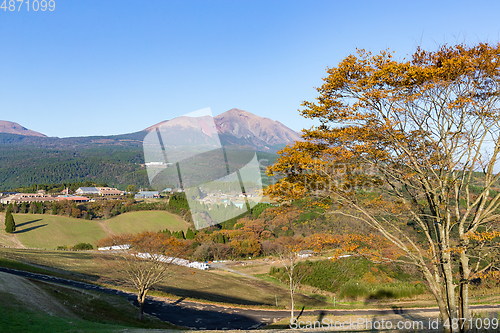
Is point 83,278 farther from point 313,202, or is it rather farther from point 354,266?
point 354,266

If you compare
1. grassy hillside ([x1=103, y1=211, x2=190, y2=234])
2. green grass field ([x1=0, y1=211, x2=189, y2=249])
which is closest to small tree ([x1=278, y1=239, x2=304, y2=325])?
grassy hillside ([x1=103, y1=211, x2=190, y2=234])

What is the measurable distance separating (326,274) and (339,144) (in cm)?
3346

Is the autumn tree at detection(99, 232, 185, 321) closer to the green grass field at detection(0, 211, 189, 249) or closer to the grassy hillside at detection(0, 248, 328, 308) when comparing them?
the grassy hillside at detection(0, 248, 328, 308)

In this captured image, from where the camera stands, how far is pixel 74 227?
69.8 metres

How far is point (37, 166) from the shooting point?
173m

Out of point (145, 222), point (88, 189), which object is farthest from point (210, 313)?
point (88, 189)

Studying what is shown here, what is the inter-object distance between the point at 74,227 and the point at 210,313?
59981mm

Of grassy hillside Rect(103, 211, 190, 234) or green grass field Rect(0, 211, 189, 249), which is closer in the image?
green grass field Rect(0, 211, 189, 249)

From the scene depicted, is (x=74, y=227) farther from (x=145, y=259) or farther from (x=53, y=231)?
(x=145, y=259)

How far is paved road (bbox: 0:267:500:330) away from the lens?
20000 millimetres

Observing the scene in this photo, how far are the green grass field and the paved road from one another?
4061 centimetres

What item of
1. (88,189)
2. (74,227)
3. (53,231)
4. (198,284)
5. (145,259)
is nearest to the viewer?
(145,259)

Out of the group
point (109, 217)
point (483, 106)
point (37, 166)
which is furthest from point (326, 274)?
point (37, 166)

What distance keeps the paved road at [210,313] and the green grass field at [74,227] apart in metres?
40.6
